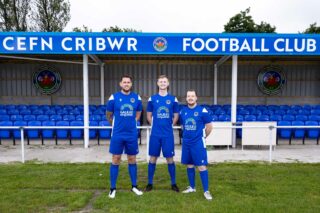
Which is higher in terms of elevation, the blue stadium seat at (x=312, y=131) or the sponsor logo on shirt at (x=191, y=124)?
the sponsor logo on shirt at (x=191, y=124)

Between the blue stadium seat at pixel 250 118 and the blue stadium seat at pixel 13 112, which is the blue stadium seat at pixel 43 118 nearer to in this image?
the blue stadium seat at pixel 13 112

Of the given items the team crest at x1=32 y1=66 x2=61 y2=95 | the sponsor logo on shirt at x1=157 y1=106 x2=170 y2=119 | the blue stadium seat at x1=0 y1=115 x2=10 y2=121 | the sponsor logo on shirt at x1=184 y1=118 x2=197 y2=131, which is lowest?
the blue stadium seat at x1=0 y1=115 x2=10 y2=121

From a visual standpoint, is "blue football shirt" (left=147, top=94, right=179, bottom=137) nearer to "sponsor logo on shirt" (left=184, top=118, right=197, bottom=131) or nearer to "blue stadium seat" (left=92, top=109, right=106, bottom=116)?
"sponsor logo on shirt" (left=184, top=118, right=197, bottom=131)

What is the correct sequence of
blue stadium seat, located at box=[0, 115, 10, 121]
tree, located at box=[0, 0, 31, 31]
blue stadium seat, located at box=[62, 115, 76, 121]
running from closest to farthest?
1. blue stadium seat, located at box=[62, 115, 76, 121]
2. blue stadium seat, located at box=[0, 115, 10, 121]
3. tree, located at box=[0, 0, 31, 31]

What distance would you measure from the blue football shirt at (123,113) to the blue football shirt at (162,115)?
1.06 ft

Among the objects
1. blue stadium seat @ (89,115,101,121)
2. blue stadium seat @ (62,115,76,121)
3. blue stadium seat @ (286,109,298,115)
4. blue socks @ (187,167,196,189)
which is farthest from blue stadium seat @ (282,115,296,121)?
blue stadium seat @ (62,115,76,121)

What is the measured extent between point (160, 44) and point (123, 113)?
473cm

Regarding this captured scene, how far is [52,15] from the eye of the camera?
97.2 feet

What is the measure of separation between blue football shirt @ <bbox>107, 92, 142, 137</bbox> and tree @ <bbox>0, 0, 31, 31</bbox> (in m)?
27.1

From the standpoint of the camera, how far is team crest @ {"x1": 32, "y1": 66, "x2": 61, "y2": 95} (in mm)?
15477

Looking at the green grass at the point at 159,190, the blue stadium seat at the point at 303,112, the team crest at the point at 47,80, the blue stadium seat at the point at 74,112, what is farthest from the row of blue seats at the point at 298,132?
the team crest at the point at 47,80

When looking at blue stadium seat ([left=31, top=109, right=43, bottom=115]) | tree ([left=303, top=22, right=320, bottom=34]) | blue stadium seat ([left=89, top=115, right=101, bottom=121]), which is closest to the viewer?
blue stadium seat ([left=89, top=115, right=101, bottom=121])

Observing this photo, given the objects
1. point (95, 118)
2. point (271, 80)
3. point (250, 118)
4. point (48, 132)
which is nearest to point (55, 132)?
point (48, 132)

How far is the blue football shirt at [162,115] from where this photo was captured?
4680mm
